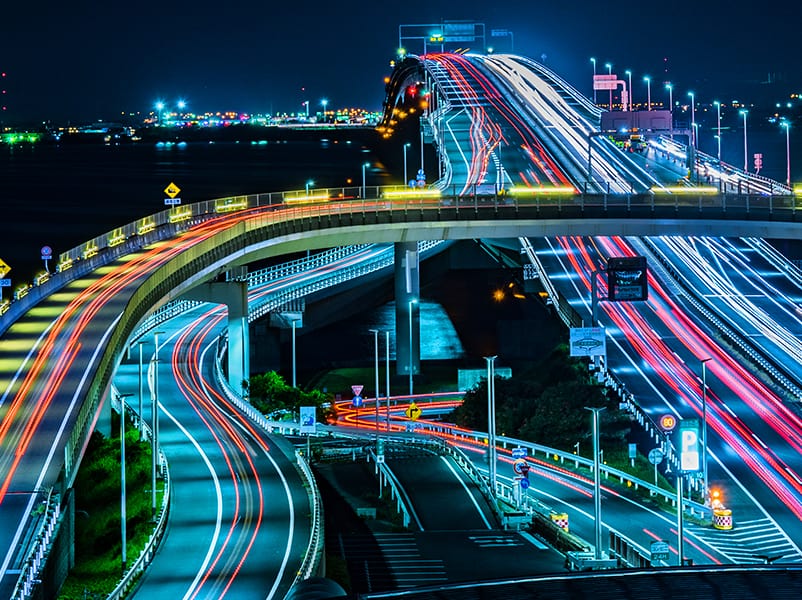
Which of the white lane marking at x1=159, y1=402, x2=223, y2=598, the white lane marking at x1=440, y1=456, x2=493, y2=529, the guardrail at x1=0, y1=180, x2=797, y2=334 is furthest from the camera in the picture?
the guardrail at x1=0, y1=180, x2=797, y2=334

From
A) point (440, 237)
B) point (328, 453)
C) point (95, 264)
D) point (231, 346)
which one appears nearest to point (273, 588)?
point (328, 453)

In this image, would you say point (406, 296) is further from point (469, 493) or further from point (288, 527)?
point (288, 527)

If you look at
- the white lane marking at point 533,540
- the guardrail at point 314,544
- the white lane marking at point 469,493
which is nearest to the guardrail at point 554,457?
the white lane marking at point 469,493

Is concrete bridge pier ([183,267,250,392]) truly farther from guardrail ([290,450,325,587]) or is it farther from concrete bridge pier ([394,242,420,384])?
guardrail ([290,450,325,587])

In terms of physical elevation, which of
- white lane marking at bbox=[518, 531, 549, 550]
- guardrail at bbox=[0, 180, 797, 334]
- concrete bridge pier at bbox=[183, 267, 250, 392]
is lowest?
white lane marking at bbox=[518, 531, 549, 550]

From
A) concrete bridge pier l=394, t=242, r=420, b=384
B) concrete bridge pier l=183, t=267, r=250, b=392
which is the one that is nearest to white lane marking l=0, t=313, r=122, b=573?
concrete bridge pier l=183, t=267, r=250, b=392

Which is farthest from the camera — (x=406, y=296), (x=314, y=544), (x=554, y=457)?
(x=406, y=296)

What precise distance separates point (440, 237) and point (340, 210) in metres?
6.98

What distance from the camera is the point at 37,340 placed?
4800 centimetres

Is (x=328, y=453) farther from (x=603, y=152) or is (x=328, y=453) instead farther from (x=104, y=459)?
(x=603, y=152)

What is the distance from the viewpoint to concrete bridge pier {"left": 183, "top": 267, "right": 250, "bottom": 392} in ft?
246

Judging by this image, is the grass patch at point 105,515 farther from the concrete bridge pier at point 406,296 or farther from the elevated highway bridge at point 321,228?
the concrete bridge pier at point 406,296

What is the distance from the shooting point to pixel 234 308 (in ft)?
247

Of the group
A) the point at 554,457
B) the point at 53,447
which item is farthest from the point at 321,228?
the point at 53,447
